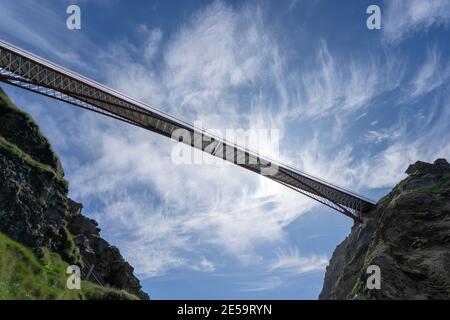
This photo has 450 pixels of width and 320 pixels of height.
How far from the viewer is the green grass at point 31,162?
31.3 metres

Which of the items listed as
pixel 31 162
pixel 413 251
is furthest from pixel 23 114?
pixel 413 251

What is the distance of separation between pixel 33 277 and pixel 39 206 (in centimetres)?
843

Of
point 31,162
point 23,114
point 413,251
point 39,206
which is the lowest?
point 413,251

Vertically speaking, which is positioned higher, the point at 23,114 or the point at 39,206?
the point at 23,114

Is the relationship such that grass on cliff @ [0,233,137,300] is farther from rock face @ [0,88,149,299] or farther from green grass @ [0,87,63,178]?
green grass @ [0,87,63,178]

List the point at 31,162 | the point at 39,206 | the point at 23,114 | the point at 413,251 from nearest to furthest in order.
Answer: the point at 413,251 < the point at 39,206 < the point at 31,162 < the point at 23,114

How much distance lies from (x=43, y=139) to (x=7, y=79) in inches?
287

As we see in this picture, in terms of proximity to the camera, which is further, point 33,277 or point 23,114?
point 23,114

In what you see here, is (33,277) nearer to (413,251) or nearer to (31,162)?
(31,162)

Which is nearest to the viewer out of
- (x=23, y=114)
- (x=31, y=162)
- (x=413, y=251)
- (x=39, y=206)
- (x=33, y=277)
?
(x=413, y=251)

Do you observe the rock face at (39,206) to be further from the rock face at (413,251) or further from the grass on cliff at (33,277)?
the rock face at (413,251)

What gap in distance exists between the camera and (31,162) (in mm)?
33281

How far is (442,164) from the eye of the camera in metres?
48.7
